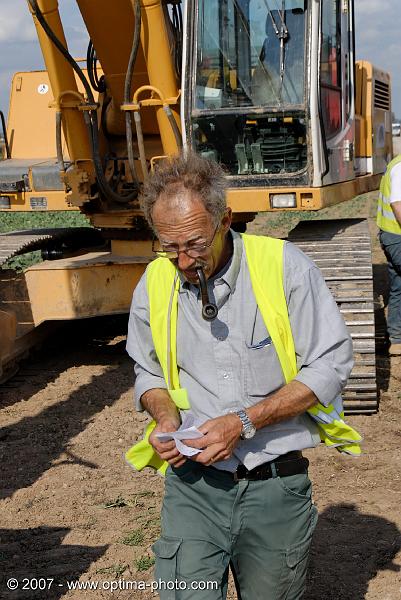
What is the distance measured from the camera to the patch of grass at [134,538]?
473cm

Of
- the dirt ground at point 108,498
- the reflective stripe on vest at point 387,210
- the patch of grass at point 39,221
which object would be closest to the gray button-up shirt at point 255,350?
the dirt ground at point 108,498

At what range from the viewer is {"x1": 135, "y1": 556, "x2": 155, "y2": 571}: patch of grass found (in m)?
4.46

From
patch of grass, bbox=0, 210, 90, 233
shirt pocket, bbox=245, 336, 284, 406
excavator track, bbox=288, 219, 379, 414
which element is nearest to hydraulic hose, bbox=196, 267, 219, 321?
shirt pocket, bbox=245, 336, 284, 406

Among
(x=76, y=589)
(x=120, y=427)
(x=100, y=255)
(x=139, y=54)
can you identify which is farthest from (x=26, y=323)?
(x=76, y=589)

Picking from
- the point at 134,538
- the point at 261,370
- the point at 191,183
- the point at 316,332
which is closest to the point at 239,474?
the point at 261,370

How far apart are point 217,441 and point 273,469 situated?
289mm

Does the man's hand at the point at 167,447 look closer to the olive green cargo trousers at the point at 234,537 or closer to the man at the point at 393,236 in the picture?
the olive green cargo trousers at the point at 234,537

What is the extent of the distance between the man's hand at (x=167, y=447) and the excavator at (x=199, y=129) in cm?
380

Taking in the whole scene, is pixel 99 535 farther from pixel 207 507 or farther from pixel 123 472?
pixel 207 507

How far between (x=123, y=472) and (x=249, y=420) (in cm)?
311

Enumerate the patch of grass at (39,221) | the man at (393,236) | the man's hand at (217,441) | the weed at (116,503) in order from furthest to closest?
the patch of grass at (39,221), the man at (393,236), the weed at (116,503), the man's hand at (217,441)

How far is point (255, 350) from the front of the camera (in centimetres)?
294

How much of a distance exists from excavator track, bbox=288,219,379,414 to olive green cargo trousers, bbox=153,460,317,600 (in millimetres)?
3578

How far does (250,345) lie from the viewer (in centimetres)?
294
